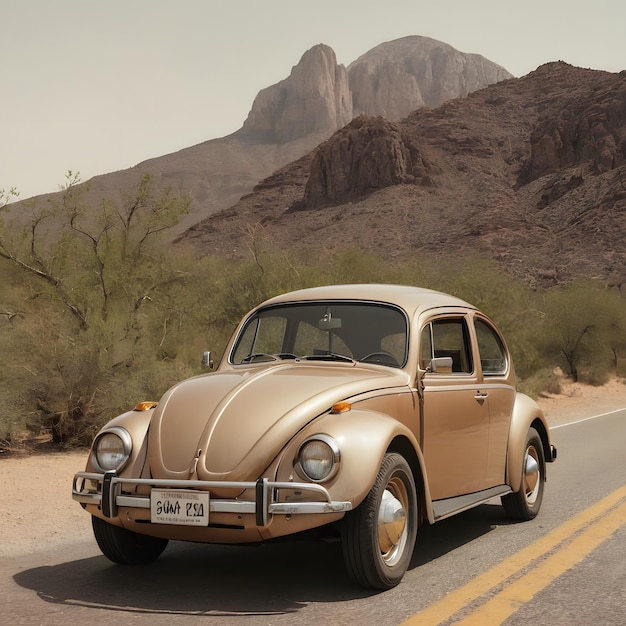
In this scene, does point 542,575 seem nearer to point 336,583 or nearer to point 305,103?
point 336,583

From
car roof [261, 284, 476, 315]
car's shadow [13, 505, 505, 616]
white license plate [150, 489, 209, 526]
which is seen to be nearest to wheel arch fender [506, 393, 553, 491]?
car's shadow [13, 505, 505, 616]

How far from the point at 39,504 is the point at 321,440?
4800 millimetres

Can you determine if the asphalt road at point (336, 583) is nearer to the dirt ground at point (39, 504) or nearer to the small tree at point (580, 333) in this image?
the dirt ground at point (39, 504)

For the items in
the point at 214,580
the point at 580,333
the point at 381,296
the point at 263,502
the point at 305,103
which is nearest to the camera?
the point at 263,502

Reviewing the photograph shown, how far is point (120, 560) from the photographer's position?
19.1ft

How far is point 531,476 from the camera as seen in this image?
25.9ft

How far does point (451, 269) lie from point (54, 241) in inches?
775

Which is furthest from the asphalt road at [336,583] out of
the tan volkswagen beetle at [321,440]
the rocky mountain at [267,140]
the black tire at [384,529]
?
the rocky mountain at [267,140]

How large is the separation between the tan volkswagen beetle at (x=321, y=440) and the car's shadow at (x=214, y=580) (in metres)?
0.22

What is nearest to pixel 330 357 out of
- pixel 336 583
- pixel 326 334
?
pixel 326 334

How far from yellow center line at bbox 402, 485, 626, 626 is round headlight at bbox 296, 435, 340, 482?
2.88ft

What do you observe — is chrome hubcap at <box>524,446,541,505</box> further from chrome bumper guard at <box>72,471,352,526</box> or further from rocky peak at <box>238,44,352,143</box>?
rocky peak at <box>238,44,352,143</box>

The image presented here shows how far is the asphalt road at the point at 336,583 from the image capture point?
4680 mm

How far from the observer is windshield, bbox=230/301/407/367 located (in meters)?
6.48
